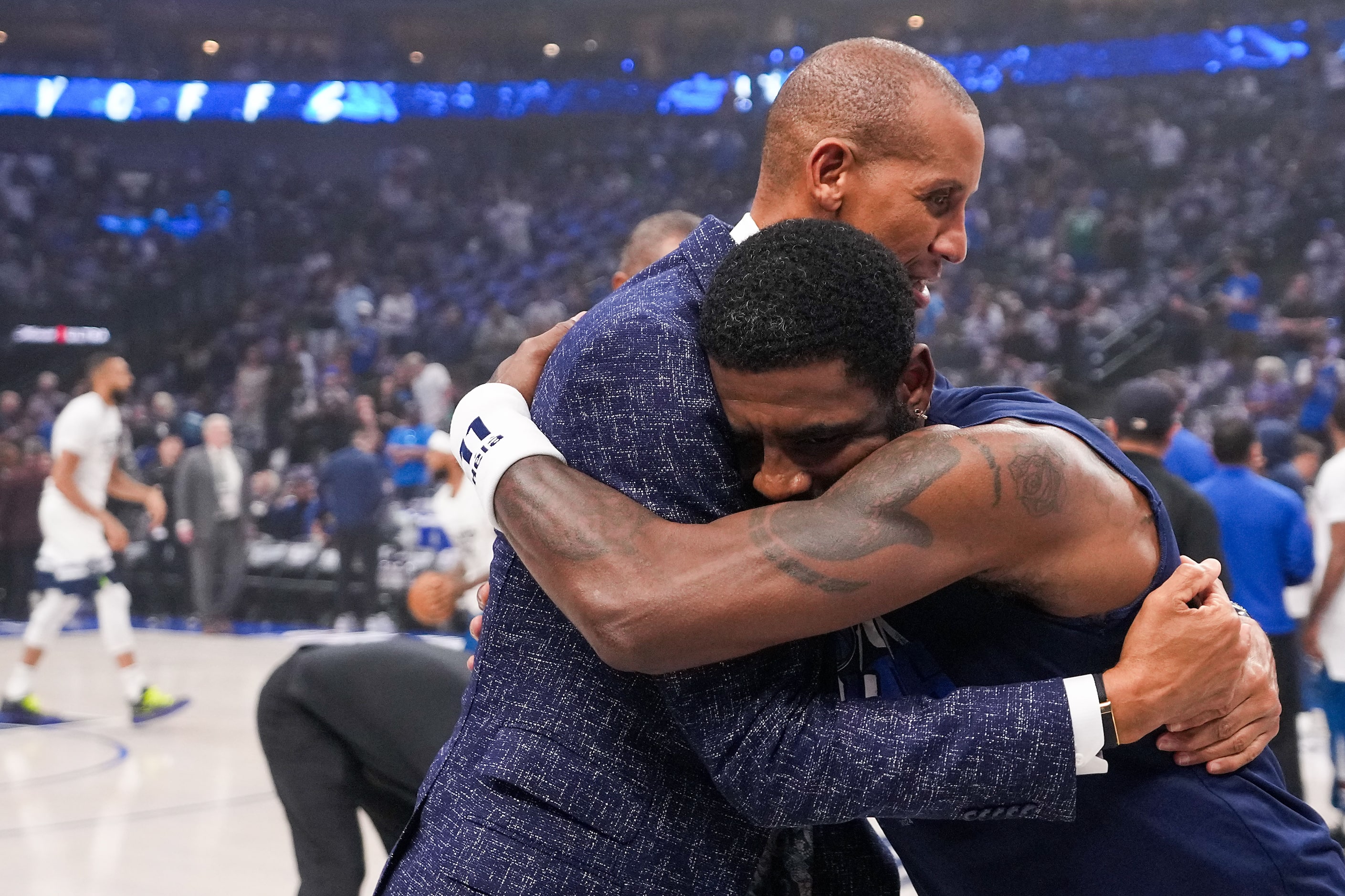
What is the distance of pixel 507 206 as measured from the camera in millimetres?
16953

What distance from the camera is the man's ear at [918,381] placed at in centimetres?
129

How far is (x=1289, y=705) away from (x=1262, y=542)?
0.57 metres

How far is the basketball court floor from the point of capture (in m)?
4.27

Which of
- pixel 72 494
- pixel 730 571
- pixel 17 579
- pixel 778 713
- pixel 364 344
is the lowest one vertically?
pixel 17 579

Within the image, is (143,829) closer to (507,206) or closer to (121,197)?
(507,206)

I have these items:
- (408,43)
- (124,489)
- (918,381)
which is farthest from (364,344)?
(918,381)

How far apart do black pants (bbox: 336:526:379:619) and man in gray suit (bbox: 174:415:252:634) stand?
2.82 ft

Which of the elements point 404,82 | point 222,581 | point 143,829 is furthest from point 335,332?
point 143,829

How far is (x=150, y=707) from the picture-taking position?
652cm

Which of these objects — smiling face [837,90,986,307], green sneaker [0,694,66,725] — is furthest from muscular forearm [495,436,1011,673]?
green sneaker [0,694,66,725]

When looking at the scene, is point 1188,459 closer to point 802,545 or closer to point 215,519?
point 802,545

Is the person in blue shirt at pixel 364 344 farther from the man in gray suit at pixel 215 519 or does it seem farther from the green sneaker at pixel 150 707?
the green sneaker at pixel 150 707

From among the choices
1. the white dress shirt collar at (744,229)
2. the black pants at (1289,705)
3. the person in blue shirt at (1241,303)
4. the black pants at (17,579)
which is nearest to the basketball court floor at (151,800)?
the black pants at (1289,705)

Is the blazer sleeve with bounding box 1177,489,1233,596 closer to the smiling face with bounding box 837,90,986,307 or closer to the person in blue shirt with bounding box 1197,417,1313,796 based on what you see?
the person in blue shirt with bounding box 1197,417,1313,796
